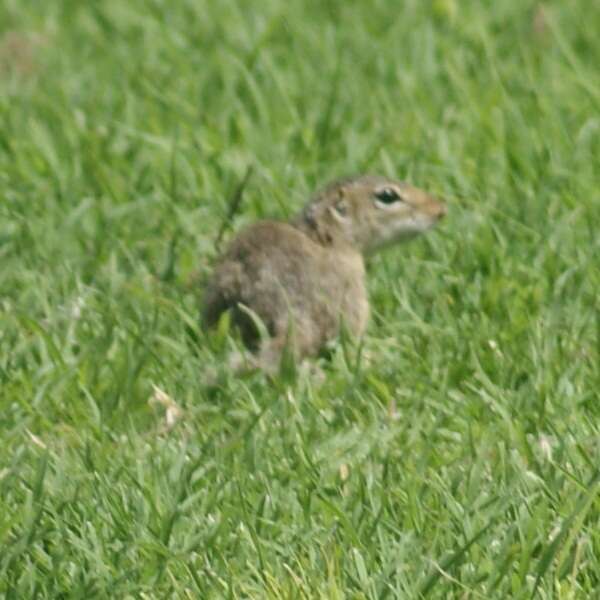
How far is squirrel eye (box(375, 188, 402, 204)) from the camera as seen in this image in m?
6.95

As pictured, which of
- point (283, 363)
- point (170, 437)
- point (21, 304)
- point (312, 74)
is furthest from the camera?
point (312, 74)

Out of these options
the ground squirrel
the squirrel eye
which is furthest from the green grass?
the squirrel eye

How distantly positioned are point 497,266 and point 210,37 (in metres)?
2.61

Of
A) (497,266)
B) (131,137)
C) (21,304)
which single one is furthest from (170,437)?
(131,137)

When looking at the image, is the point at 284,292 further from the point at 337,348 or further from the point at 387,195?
the point at 387,195

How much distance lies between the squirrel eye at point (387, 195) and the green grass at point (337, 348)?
237 mm

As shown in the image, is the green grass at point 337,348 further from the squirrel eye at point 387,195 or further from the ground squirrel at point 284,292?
the squirrel eye at point 387,195

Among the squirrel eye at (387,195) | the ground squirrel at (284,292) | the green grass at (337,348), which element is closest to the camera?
→ the green grass at (337,348)

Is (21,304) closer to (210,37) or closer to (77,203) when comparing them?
(77,203)

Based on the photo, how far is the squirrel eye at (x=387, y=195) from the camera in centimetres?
695

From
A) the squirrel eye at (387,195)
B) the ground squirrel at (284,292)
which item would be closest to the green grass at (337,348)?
the ground squirrel at (284,292)

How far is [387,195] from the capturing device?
6973 mm

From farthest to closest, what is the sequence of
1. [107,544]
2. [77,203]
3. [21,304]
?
[77,203] < [21,304] < [107,544]

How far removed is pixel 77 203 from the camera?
7.43 meters
